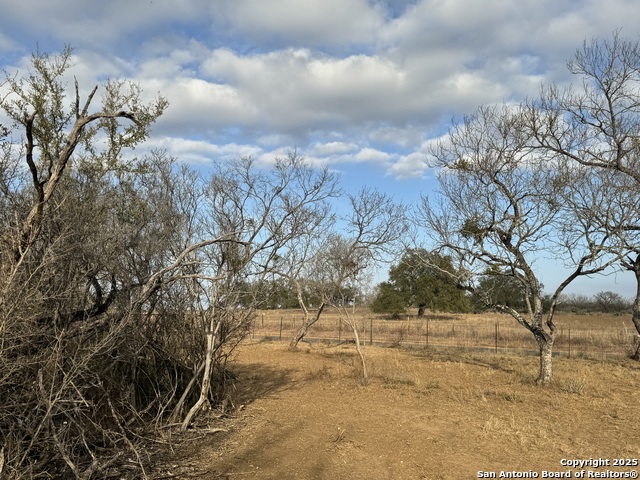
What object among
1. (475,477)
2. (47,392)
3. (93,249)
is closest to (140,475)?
(47,392)

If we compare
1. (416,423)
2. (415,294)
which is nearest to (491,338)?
(415,294)

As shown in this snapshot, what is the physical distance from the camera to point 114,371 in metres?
8.06

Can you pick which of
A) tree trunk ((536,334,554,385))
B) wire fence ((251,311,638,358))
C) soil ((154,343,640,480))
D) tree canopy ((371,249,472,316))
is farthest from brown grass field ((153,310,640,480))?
tree canopy ((371,249,472,316))

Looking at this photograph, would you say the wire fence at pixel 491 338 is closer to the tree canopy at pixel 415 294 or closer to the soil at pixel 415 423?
the soil at pixel 415 423

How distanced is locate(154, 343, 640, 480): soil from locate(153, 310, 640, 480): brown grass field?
0.02 meters

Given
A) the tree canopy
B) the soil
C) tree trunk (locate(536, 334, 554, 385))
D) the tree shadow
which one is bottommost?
the tree shadow

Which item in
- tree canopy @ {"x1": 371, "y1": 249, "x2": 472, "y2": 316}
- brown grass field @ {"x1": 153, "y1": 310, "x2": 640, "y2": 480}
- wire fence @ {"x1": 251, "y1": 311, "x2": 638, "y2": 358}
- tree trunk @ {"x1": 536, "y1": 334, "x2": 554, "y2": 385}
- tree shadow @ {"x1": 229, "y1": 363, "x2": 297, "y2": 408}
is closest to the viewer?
brown grass field @ {"x1": 153, "y1": 310, "x2": 640, "y2": 480}

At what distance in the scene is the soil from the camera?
695cm

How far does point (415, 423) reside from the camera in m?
9.27

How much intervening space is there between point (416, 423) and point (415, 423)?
0.02 m

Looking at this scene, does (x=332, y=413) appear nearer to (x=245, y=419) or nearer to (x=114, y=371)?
(x=245, y=419)

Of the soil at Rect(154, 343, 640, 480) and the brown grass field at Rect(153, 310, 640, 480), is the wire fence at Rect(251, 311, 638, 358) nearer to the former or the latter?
the brown grass field at Rect(153, 310, 640, 480)

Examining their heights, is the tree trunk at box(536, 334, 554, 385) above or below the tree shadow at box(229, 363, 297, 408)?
above

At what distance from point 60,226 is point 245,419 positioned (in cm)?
551
